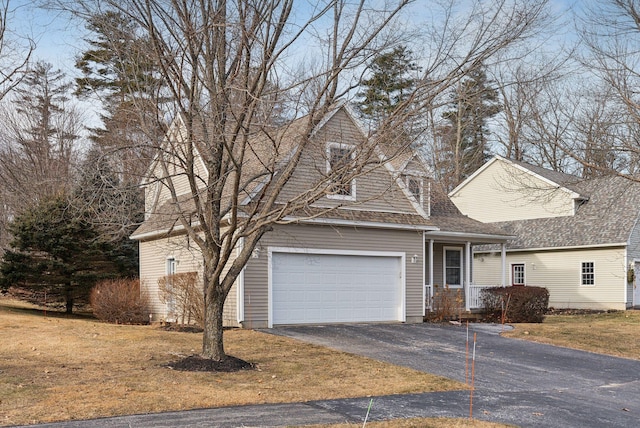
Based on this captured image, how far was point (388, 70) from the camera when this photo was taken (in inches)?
420

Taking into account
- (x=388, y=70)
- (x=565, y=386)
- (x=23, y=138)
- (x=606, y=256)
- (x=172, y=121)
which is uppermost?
(x=23, y=138)

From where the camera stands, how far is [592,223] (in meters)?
29.4

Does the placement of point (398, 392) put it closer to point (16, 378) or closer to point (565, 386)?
point (565, 386)

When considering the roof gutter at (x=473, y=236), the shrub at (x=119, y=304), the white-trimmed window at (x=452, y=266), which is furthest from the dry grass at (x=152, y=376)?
the white-trimmed window at (x=452, y=266)

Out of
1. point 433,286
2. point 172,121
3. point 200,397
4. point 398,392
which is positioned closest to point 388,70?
point 172,121

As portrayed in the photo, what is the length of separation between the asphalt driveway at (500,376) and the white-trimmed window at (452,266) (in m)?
3.67

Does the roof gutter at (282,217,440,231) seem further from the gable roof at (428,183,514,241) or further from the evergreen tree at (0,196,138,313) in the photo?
the evergreen tree at (0,196,138,313)

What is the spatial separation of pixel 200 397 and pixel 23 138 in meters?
26.0

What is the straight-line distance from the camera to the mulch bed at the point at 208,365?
1077cm

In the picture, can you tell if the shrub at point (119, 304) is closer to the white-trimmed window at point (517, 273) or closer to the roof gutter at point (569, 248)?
the roof gutter at point (569, 248)

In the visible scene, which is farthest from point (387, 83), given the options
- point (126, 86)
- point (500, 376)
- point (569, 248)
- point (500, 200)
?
point (500, 200)

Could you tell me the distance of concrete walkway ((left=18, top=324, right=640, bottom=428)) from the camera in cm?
802

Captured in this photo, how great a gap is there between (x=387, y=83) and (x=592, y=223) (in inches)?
861

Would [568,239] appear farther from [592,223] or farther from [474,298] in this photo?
[474,298]
